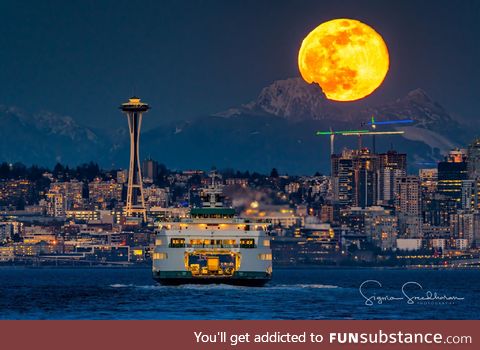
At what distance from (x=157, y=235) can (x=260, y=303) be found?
22.3 meters

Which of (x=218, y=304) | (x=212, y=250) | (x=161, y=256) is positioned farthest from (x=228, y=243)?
(x=218, y=304)

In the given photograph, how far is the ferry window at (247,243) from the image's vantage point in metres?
135

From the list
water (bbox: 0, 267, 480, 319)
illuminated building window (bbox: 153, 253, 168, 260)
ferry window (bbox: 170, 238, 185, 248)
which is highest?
ferry window (bbox: 170, 238, 185, 248)

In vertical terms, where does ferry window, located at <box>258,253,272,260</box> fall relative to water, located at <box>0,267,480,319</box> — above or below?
above

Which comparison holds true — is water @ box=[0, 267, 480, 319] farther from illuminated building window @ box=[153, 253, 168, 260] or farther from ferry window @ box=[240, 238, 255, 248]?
ferry window @ box=[240, 238, 255, 248]

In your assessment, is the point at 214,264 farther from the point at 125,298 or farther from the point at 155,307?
the point at 155,307

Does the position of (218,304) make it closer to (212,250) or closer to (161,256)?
(161,256)

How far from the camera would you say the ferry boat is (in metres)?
134

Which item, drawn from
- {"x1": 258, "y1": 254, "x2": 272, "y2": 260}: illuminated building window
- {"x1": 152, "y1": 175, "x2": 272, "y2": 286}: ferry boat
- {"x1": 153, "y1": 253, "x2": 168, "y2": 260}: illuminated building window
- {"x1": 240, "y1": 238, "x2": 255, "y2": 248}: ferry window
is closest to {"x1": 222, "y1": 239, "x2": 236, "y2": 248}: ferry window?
{"x1": 152, "y1": 175, "x2": 272, "y2": 286}: ferry boat

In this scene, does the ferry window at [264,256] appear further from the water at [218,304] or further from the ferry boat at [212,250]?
the water at [218,304]

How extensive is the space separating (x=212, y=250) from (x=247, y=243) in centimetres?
320

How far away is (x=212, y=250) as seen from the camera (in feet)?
448

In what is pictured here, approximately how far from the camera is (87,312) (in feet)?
359
